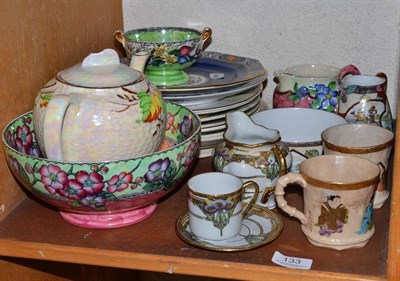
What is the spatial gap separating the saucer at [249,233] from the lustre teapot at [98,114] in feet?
0.32

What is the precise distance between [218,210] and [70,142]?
0.55ft

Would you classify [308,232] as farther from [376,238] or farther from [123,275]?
[123,275]

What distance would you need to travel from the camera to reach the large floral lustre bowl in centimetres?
72

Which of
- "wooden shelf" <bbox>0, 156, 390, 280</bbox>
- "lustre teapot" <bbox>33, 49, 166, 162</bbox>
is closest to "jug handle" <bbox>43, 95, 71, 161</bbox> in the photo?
"lustre teapot" <bbox>33, 49, 166, 162</bbox>

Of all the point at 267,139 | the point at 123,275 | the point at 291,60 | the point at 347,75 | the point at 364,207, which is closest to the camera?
the point at 364,207

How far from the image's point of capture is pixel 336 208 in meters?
0.72

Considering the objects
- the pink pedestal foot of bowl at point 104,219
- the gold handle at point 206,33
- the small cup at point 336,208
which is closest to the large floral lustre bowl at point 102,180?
the pink pedestal foot of bowl at point 104,219

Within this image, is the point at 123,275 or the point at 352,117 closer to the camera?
Result: the point at 352,117

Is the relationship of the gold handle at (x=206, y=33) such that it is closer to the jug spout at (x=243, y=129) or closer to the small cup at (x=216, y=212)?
the jug spout at (x=243, y=129)

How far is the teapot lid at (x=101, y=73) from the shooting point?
76cm

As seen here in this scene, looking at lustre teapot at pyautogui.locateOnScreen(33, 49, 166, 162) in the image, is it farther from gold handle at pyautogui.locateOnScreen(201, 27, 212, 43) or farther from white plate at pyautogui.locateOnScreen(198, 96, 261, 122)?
gold handle at pyautogui.locateOnScreen(201, 27, 212, 43)

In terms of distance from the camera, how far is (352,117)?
94 cm

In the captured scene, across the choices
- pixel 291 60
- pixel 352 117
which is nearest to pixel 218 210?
pixel 352 117

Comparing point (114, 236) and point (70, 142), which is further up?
point (70, 142)
